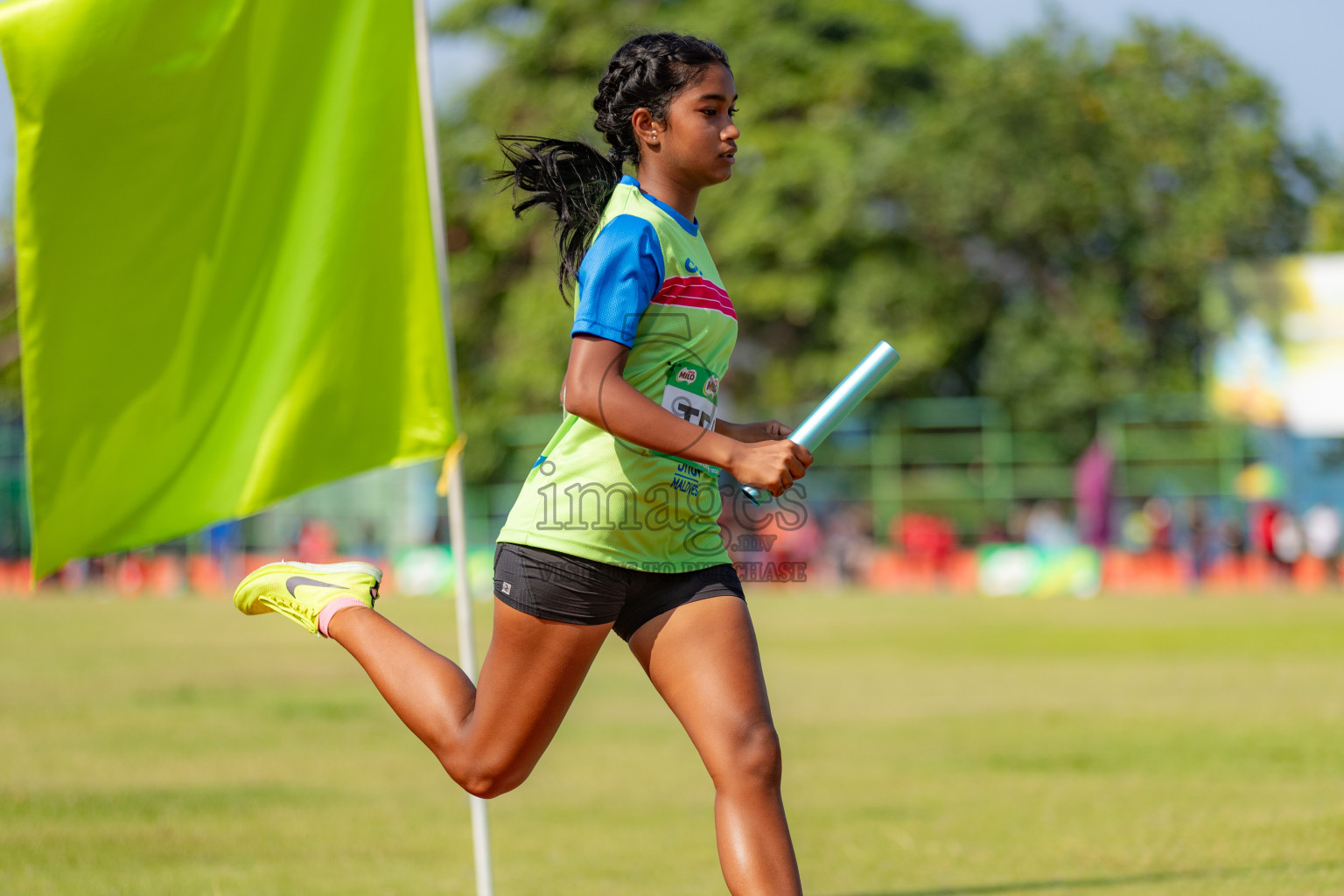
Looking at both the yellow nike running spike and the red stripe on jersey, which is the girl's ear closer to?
the red stripe on jersey

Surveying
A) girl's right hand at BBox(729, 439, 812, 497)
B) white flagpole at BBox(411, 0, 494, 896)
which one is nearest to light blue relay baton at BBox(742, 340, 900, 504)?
girl's right hand at BBox(729, 439, 812, 497)

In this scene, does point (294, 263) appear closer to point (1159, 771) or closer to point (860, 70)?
point (1159, 771)

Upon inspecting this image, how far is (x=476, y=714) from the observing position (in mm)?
4125

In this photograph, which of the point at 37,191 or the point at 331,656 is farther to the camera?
the point at 331,656

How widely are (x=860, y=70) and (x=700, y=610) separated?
35008mm

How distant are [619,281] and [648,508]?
0.54 meters

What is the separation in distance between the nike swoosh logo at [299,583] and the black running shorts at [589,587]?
0.78 metres

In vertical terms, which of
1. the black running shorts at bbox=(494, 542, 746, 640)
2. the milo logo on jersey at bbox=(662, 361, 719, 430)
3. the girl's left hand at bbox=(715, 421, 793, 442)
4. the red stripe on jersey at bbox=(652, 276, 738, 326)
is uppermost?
the red stripe on jersey at bbox=(652, 276, 738, 326)

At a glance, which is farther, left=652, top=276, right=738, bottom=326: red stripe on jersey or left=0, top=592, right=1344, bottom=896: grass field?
left=0, top=592, right=1344, bottom=896: grass field

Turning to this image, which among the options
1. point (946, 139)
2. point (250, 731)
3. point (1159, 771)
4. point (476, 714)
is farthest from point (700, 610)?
point (946, 139)

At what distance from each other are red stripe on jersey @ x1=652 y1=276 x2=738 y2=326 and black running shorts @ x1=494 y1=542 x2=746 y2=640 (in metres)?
0.62

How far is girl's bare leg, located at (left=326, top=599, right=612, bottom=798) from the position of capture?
397 centimetres

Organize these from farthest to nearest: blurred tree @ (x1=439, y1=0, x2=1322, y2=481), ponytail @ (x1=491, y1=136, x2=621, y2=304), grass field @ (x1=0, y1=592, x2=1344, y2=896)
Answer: blurred tree @ (x1=439, y1=0, x2=1322, y2=481) → grass field @ (x1=0, y1=592, x2=1344, y2=896) → ponytail @ (x1=491, y1=136, x2=621, y2=304)

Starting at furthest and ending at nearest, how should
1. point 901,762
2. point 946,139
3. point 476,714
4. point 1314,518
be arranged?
point 946,139 → point 1314,518 → point 901,762 → point 476,714
